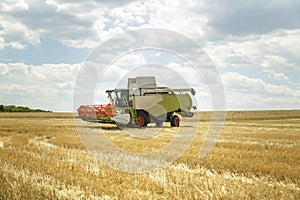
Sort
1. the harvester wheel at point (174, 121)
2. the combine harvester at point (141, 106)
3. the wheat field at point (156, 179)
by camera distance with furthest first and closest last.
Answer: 1. the harvester wheel at point (174, 121)
2. the combine harvester at point (141, 106)
3. the wheat field at point (156, 179)

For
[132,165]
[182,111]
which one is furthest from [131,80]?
[132,165]

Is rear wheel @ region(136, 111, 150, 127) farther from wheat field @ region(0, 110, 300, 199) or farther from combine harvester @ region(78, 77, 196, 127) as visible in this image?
wheat field @ region(0, 110, 300, 199)

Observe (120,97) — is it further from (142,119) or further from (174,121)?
(174,121)

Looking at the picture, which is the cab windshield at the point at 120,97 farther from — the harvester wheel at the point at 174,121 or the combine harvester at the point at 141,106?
the harvester wheel at the point at 174,121

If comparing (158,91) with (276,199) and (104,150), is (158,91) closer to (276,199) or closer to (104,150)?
(104,150)

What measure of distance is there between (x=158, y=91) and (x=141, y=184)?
14143mm

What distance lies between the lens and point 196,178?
560cm

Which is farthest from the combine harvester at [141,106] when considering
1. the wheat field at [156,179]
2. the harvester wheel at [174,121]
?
the wheat field at [156,179]

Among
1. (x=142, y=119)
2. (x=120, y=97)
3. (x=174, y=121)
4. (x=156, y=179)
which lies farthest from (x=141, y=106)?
(x=156, y=179)

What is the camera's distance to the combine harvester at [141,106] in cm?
1834

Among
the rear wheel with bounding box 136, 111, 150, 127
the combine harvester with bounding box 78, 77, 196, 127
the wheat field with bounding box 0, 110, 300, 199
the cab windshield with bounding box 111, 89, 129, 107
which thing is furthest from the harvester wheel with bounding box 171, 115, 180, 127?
the wheat field with bounding box 0, 110, 300, 199

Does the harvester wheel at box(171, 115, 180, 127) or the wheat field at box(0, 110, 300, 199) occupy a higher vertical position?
the harvester wheel at box(171, 115, 180, 127)

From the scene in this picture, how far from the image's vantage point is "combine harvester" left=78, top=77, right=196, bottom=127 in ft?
60.2

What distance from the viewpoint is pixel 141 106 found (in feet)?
61.8
